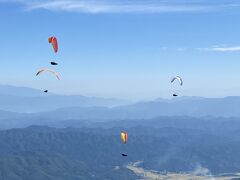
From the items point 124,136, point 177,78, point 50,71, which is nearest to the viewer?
point 50,71

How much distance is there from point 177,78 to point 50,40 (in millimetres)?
36763

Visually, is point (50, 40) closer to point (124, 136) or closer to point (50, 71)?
point (50, 71)

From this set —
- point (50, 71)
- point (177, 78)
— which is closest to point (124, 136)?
point (177, 78)

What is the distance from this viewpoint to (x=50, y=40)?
12062cm

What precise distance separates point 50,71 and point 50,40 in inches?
Answer: 363

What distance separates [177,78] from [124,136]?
2712 centimetres

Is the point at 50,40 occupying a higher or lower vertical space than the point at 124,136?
higher

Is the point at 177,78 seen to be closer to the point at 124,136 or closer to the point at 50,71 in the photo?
the point at 124,136

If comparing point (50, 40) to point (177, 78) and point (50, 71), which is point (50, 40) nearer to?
point (50, 71)

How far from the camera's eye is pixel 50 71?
116438 mm

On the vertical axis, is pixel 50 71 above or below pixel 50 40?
below

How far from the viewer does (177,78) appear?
428 feet

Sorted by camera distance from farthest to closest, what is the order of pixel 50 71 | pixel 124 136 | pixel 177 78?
pixel 124 136
pixel 177 78
pixel 50 71

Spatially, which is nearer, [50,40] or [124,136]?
[50,40]
